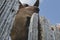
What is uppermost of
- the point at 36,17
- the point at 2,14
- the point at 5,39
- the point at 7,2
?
the point at 7,2

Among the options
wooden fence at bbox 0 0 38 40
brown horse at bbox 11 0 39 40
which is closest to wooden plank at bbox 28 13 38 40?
brown horse at bbox 11 0 39 40

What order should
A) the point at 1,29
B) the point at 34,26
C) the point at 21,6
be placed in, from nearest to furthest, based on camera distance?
the point at 34,26, the point at 1,29, the point at 21,6

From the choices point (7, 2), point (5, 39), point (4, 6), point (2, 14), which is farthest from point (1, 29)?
point (7, 2)

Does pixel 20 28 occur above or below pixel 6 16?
below

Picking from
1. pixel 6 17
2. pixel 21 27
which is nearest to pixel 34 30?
pixel 21 27

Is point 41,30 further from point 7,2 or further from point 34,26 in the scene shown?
point 7,2

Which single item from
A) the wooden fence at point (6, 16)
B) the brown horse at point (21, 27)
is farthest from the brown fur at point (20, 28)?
the wooden fence at point (6, 16)

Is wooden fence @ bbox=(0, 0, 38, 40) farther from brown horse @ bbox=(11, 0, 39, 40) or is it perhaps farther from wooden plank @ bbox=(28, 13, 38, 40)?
wooden plank @ bbox=(28, 13, 38, 40)

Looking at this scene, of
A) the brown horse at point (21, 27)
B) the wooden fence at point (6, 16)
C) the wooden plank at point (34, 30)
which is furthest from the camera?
the wooden fence at point (6, 16)

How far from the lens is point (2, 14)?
2.05m

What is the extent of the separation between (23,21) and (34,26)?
1.17 feet

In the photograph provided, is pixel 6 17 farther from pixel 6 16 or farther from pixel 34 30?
pixel 34 30

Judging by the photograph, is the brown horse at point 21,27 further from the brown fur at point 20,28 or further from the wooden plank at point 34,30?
the wooden plank at point 34,30

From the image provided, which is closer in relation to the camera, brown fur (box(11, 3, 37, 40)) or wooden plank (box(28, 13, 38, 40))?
wooden plank (box(28, 13, 38, 40))
